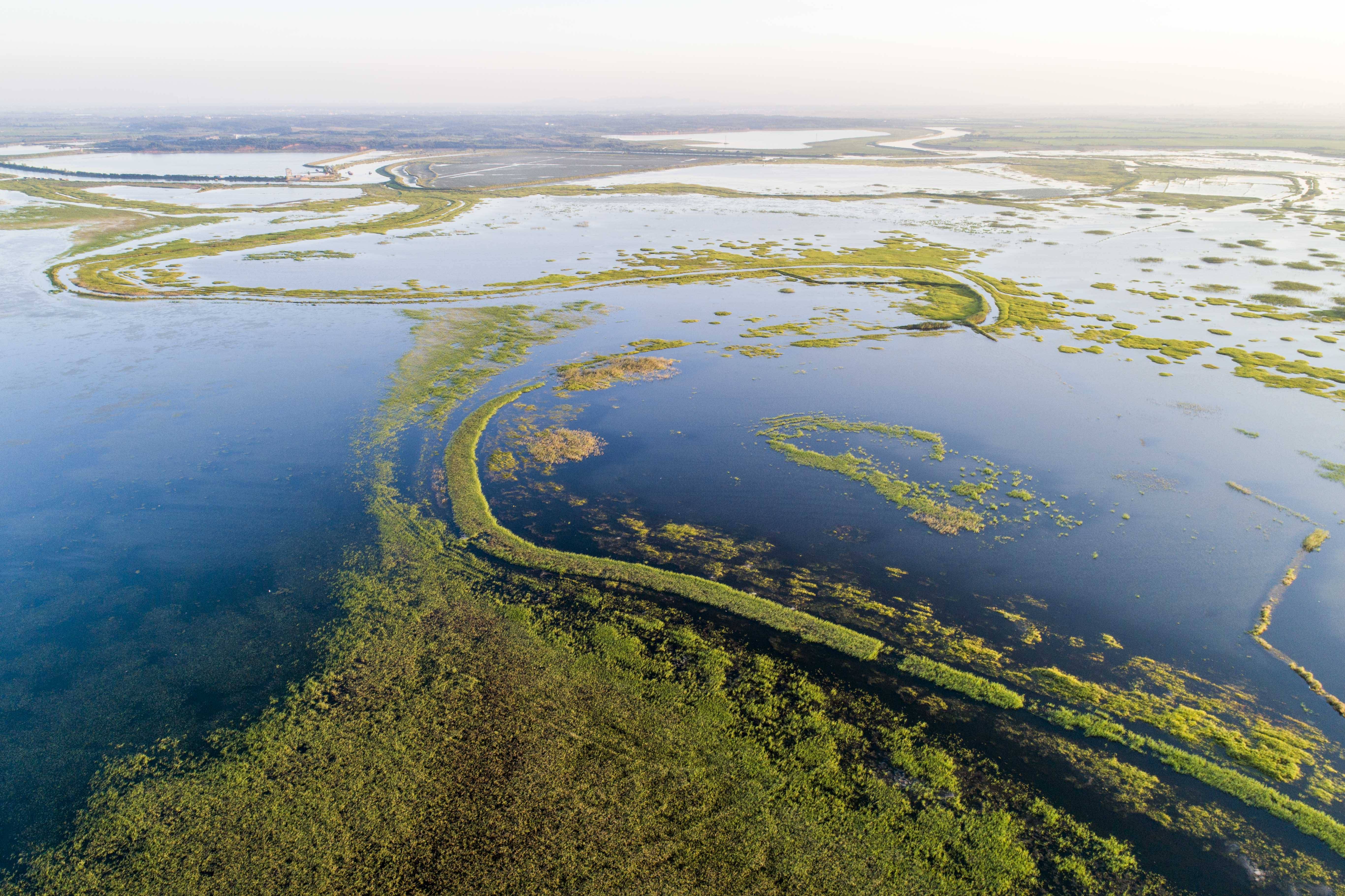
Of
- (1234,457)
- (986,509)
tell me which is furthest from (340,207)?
(1234,457)

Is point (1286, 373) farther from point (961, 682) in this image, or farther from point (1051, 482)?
point (961, 682)

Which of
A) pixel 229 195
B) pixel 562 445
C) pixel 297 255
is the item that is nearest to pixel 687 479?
pixel 562 445

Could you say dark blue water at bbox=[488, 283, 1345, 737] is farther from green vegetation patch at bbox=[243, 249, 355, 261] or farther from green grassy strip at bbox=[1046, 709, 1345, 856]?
green vegetation patch at bbox=[243, 249, 355, 261]

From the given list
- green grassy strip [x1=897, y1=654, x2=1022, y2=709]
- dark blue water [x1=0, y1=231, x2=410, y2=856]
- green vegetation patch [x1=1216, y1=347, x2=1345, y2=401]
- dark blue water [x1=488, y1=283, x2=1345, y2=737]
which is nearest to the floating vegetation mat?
dark blue water [x1=488, y1=283, x2=1345, y2=737]

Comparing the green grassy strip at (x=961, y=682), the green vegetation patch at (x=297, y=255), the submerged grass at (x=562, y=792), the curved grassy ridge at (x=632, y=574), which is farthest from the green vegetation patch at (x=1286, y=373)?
the green vegetation patch at (x=297, y=255)

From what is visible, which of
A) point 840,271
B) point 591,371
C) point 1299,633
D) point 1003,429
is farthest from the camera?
point 840,271

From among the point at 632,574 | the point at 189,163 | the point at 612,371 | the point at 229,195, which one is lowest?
the point at 632,574

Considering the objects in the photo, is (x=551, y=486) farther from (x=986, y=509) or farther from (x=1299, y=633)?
(x=1299, y=633)
